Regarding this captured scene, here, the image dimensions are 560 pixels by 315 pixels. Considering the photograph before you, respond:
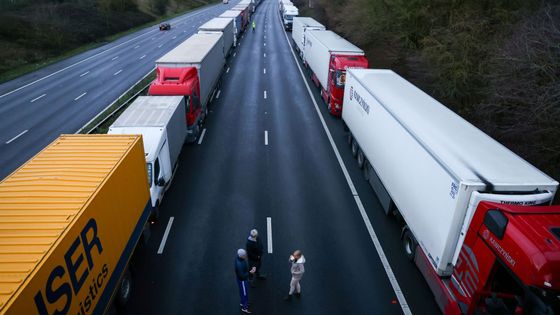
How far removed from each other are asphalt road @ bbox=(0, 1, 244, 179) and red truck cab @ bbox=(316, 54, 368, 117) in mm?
16266

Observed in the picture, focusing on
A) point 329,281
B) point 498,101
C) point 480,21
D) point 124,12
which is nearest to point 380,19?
point 480,21

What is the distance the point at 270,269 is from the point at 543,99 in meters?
12.2

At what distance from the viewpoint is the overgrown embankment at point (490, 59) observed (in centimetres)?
1512

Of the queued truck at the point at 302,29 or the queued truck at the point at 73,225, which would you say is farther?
the queued truck at the point at 302,29

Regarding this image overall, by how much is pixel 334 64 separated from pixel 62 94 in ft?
72.7

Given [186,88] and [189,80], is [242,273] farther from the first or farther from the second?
[189,80]

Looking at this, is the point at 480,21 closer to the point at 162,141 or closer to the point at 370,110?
the point at 370,110

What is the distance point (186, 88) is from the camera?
19641mm

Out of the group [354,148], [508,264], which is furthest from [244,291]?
[354,148]

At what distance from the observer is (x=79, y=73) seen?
3747 cm

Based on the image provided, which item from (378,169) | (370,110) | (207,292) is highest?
(370,110)

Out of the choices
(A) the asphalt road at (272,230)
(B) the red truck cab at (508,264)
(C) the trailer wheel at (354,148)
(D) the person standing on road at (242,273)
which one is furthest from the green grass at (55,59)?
(B) the red truck cab at (508,264)

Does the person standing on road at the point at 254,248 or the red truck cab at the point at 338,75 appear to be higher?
the red truck cab at the point at 338,75

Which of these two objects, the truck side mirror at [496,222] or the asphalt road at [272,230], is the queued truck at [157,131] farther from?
the truck side mirror at [496,222]
